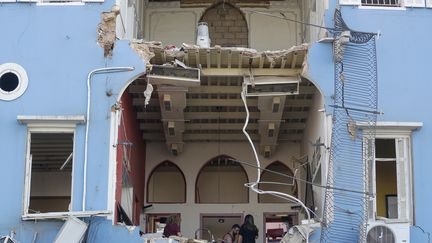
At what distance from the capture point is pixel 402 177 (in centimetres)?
1588

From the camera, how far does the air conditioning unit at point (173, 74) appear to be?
16.3 m

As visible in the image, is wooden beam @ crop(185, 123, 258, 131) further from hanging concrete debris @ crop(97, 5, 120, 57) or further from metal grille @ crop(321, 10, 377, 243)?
hanging concrete debris @ crop(97, 5, 120, 57)

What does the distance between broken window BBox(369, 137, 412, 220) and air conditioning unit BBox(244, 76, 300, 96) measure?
6.40 feet

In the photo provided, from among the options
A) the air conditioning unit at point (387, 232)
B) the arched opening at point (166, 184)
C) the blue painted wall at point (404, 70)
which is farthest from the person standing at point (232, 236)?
the blue painted wall at point (404, 70)

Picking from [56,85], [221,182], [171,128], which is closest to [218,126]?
[171,128]

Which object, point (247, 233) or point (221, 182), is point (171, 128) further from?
point (247, 233)

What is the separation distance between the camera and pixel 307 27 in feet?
63.7

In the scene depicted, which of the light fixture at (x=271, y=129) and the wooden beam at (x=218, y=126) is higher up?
the wooden beam at (x=218, y=126)

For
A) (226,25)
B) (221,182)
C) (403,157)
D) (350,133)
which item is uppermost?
(226,25)

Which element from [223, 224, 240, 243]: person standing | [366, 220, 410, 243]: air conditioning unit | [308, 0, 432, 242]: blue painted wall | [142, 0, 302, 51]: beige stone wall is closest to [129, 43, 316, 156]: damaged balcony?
[308, 0, 432, 242]: blue painted wall

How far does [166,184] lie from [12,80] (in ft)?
19.4

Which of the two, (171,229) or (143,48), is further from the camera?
→ (171,229)

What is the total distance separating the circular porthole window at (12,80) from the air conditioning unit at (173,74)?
93.3 inches

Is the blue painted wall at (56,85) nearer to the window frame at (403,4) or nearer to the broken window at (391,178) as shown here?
the window frame at (403,4)
